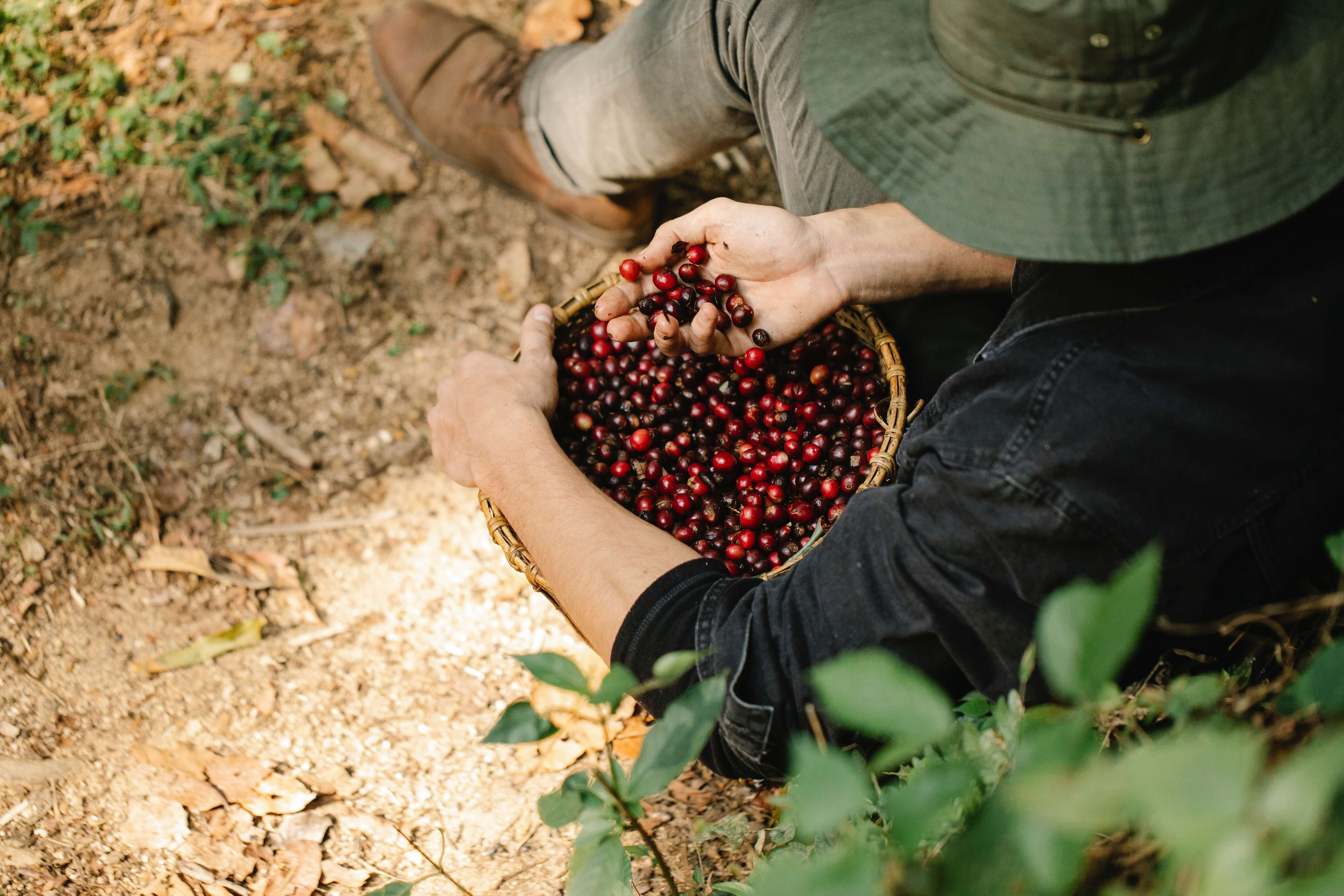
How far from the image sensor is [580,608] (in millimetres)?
1821

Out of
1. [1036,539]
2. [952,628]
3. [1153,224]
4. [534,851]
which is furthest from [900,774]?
[534,851]

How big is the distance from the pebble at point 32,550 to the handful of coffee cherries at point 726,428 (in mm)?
1761

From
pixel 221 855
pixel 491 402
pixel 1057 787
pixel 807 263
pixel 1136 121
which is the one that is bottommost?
pixel 221 855

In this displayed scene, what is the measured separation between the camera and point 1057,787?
0.57m

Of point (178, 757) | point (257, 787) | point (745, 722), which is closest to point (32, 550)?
point (178, 757)

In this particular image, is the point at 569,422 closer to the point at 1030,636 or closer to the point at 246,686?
the point at 246,686

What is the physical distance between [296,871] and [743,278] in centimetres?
193

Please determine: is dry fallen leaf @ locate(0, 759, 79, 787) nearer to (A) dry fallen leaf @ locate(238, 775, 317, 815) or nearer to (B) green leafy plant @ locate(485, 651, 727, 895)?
(A) dry fallen leaf @ locate(238, 775, 317, 815)

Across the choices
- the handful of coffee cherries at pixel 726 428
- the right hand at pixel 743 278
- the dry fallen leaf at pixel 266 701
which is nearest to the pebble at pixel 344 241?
the handful of coffee cherries at pixel 726 428

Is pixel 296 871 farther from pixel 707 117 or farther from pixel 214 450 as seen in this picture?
pixel 707 117

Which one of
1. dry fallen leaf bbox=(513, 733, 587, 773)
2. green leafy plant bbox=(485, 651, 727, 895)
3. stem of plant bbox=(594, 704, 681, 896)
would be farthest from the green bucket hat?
dry fallen leaf bbox=(513, 733, 587, 773)

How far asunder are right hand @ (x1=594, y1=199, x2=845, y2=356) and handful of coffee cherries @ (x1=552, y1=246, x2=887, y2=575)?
38 mm

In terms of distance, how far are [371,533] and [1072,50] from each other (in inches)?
102

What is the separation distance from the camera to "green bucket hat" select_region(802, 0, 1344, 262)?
1.09 metres
